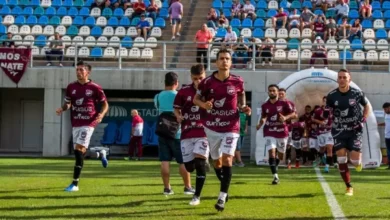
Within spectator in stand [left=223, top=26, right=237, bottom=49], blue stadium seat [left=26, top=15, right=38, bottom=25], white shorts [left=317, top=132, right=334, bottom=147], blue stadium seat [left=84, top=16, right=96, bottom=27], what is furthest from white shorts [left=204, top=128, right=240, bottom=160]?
Result: blue stadium seat [left=26, top=15, right=38, bottom=25]

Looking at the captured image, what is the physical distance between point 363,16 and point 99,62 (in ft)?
35.0

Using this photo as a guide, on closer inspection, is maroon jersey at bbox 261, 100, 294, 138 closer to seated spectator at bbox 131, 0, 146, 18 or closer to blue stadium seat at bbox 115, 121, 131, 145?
blue stadium seat at bbox 115, 121, 131, 145

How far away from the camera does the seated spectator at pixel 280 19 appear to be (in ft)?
100.0

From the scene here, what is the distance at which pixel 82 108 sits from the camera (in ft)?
42.3

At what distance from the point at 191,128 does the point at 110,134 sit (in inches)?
722

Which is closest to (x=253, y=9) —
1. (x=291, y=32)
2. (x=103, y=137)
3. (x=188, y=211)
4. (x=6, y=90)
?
(x=291, y=32)

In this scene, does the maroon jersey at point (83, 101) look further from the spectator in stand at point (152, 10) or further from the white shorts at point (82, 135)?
the spectator in stand at point (152, 10)

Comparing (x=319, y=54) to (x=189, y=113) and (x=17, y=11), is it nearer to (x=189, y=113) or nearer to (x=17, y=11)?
(x=17, y=11)

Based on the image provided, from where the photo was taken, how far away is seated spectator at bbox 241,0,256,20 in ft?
104

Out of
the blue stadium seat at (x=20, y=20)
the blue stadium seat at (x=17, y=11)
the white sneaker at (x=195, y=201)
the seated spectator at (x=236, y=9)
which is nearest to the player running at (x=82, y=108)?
the white sneaker at (x=195, y=201)

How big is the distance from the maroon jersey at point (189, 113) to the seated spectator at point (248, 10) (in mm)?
20503

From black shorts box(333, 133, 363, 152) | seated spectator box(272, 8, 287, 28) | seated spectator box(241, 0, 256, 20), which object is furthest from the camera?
seated spectator box(241, 0, 256, 20)

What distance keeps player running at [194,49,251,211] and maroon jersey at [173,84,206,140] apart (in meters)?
0.66

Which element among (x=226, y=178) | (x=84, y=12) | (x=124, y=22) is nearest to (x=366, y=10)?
(x=124, y=22)
